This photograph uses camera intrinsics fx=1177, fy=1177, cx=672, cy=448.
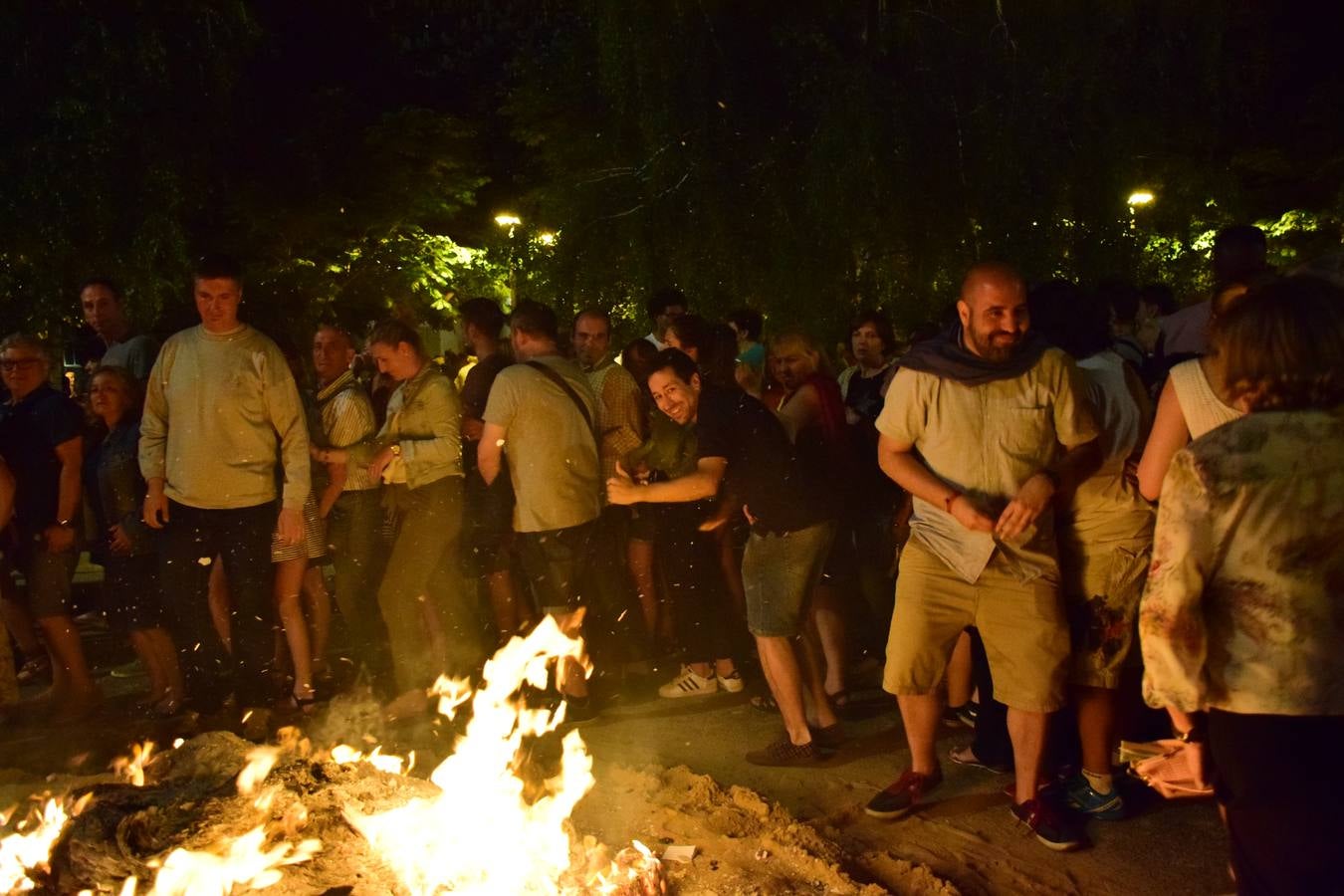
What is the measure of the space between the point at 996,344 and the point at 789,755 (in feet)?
7.20

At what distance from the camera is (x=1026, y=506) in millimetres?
4180

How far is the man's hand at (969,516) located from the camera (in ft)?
13.9

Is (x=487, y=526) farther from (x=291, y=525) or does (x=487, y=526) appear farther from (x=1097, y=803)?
(x=1097, y=803)

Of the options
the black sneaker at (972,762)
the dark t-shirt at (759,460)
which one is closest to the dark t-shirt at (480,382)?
the dark t-shirt at (759,460)

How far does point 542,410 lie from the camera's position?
5988 millimetres

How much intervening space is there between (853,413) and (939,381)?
2780 mm

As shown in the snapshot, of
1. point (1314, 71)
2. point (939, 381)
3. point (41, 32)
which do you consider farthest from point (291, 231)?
point (1314, 71)

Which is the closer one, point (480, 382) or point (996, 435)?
point (996, 435)

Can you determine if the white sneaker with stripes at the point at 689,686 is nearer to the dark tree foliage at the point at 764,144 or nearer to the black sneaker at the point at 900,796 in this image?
the black sneaker at the point at 900,796

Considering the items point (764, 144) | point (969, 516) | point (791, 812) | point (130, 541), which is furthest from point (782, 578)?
point (764, 144)

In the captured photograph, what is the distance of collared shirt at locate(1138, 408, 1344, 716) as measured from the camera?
2662 mm

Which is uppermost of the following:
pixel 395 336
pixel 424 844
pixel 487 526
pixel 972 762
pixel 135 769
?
pixel 395 336

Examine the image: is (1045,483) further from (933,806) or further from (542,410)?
(542,410)

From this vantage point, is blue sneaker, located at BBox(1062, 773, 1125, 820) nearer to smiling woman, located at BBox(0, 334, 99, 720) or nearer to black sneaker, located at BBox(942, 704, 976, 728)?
black sneaker, located at BBox(942, 704, 976, 728)
